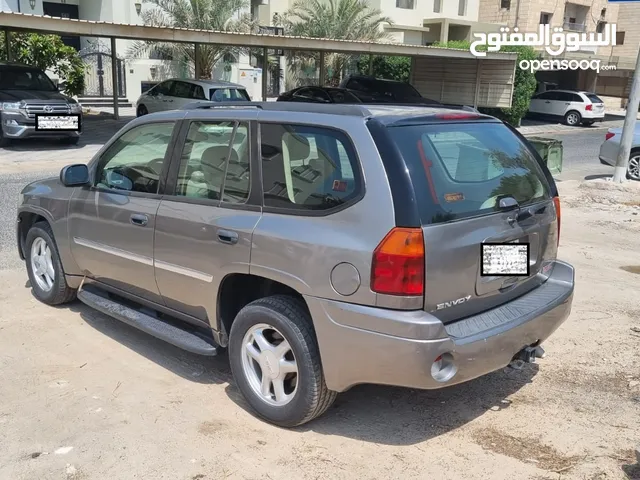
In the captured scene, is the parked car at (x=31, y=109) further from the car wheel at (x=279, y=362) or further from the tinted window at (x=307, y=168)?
the car wheel at (x=279, y=362)

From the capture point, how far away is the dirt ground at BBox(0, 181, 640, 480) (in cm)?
332

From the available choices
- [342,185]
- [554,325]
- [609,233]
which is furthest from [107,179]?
[609,233]

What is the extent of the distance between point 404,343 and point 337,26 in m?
29.8

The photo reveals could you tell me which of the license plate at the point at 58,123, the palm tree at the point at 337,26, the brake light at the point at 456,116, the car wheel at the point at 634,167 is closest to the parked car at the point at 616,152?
the car wheel at the point at 634,167

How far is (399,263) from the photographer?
3115 mm

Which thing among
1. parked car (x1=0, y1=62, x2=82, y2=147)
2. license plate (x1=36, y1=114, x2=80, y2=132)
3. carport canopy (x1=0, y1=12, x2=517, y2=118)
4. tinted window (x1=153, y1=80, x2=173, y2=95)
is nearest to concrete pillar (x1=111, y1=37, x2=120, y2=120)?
carport canopy (x1=0, y1=12, x2=517, y2=118)

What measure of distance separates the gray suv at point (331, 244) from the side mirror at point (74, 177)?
0.83ft

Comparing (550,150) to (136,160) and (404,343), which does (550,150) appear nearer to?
(136,160)

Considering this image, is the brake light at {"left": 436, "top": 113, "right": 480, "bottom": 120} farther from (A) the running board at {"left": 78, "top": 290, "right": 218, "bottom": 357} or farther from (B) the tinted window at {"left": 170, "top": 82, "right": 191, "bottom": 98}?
(B) the tinted window at {"left": 170, "top": 82, "right": 191, "bottom": 98}

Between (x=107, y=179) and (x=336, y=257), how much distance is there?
7.39 feet

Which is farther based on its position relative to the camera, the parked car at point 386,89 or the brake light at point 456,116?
the parked car at point 386,89

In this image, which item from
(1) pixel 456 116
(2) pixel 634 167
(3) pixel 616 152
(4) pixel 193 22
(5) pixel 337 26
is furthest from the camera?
(5) pixel 337 26

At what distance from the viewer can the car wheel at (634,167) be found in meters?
13.4

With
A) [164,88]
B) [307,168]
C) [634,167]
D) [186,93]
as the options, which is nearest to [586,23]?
[164,88]
